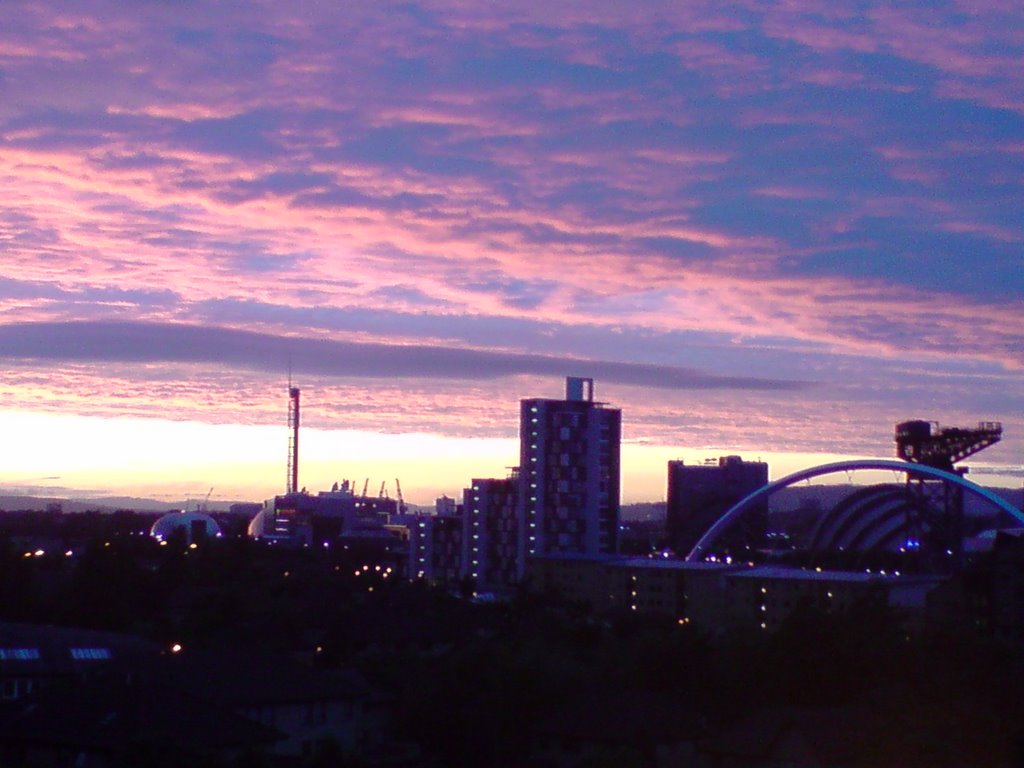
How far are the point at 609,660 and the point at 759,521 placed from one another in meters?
76.6

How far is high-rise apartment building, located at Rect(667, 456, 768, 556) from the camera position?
123 metres

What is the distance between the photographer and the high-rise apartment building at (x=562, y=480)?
83562 mm

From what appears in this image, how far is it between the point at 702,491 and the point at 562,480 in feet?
143

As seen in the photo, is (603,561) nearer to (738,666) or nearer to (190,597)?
(190,597)

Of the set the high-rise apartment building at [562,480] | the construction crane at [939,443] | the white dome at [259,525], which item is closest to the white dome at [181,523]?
the white dome at [259,525]

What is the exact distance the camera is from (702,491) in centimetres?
12519

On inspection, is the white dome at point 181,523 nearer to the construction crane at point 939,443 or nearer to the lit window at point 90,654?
the construction crane at point 939,443

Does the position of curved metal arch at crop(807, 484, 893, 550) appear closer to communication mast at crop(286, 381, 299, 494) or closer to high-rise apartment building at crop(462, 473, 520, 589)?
high-rise apartment building at crop(462, 473, 520, 589)

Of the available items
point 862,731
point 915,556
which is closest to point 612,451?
point 915,556

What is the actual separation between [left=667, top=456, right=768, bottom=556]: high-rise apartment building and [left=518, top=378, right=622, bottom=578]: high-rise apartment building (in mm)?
37405

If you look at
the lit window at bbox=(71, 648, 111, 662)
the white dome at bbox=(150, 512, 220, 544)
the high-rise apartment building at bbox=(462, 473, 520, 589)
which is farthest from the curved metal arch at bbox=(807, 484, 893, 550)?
the lit window at bbox=(71, 648, 111, 662)

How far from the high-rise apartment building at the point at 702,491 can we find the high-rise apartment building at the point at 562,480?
37.4m

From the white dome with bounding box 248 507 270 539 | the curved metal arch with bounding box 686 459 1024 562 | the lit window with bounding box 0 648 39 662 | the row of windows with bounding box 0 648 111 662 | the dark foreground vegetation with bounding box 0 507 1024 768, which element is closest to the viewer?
the dark foreground vegetation with bounding box 0 507 1024 768

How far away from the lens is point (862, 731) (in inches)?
1148
